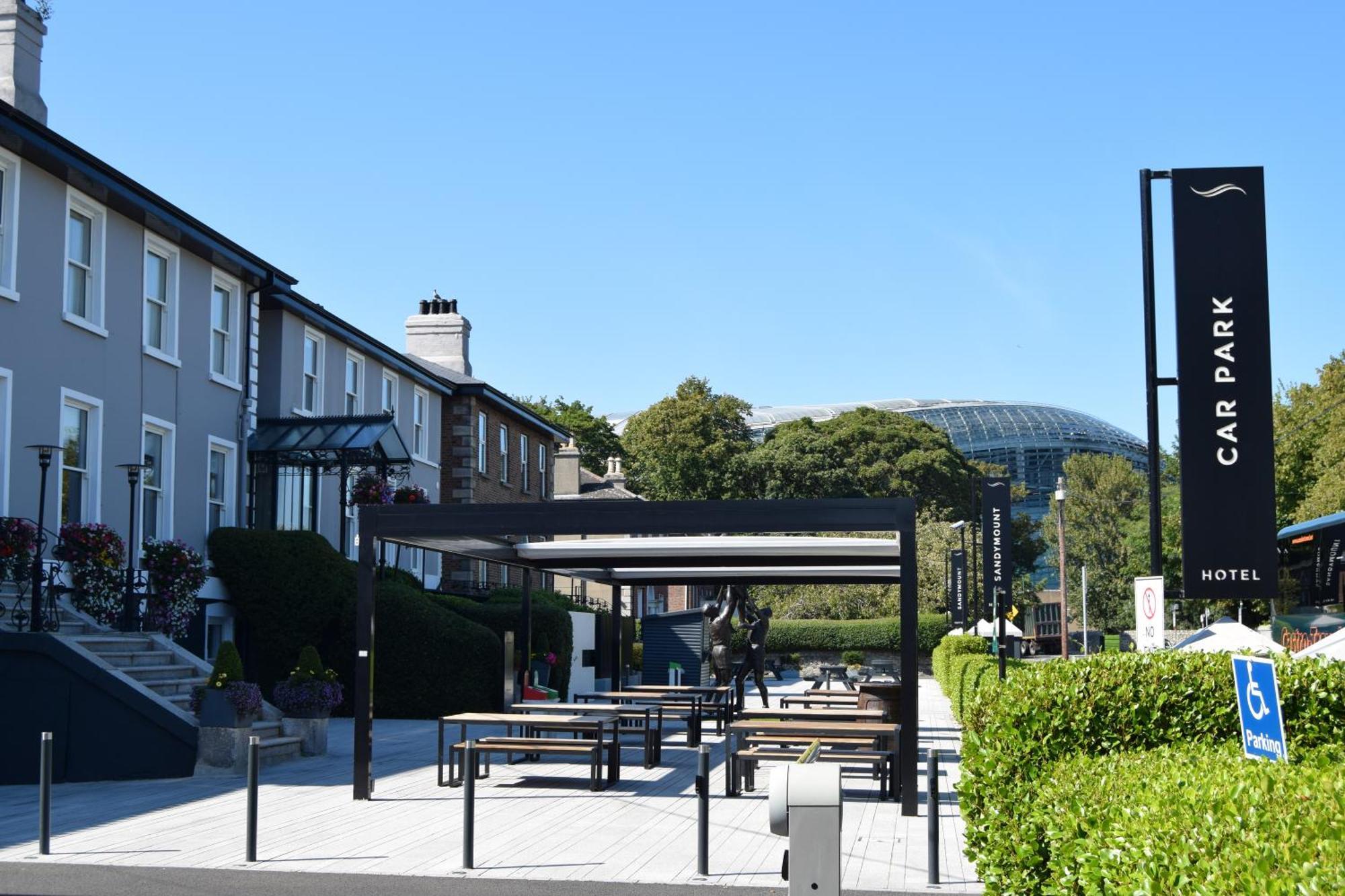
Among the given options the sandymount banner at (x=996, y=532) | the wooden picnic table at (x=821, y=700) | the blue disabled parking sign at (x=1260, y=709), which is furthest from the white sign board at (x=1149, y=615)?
the sandymount banner at (x=996, y=532)

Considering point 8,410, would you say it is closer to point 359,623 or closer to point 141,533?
point 141,533

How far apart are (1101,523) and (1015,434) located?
206 ft

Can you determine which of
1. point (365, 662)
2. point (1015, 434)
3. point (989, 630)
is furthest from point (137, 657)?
point (1015, 434)

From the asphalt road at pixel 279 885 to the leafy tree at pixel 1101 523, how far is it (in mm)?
88171

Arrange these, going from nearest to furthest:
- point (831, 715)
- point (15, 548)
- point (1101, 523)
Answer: point (831, 715), point (15, 548), point (1101, 523)

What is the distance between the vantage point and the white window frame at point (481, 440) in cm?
3847

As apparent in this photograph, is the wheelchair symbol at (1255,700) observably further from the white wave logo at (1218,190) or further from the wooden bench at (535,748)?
the wooden bench at (535,748)

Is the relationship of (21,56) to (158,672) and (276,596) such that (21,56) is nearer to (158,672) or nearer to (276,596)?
(276,596)

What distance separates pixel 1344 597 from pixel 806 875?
16429mm

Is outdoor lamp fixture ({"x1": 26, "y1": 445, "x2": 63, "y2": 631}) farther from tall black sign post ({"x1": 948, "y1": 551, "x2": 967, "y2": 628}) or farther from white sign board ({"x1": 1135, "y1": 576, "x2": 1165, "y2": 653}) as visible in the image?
tall black sign post ({"x1": 948, "y1": 551, "x2": 967, "y2": 628})

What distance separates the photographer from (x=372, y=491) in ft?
90.1

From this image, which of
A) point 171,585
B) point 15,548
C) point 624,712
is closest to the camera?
point 15,548

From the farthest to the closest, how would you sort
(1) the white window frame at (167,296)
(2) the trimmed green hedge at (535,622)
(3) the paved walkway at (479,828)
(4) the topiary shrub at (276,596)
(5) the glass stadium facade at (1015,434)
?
(5) the glass stadium facade at (1015,434) < (2) the trimmed green hedge at (535,622) < (4) the topiary shrub at (276,596) < (1) the white window frame at (167,296) < (3) the paved walkway at (479,828)

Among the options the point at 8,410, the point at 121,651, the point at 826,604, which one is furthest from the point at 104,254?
the point at 826,604
